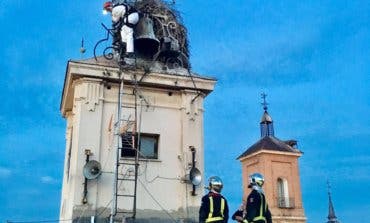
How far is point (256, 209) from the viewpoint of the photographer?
9.57 m

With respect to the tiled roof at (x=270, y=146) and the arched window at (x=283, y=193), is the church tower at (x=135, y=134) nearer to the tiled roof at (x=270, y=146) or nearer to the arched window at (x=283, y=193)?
the tiled roof at (x=270, y=146)

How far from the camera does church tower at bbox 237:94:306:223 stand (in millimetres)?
48031

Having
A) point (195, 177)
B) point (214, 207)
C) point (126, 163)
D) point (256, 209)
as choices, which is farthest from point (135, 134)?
point (256, 209)

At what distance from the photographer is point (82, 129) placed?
15508mm

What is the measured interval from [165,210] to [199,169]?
1.81m

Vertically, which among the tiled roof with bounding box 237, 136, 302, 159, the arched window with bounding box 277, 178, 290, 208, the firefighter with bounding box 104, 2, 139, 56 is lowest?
the arched window with bounding box 277, 178, 290, 208

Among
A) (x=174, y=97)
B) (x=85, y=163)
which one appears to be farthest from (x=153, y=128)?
(x=85, y=163)

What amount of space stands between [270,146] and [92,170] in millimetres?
37440

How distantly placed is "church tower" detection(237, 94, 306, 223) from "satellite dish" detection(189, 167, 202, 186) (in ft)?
104

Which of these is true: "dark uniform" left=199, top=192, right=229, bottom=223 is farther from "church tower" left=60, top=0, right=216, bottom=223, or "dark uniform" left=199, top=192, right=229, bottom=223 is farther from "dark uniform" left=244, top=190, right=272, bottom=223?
"church tower" left=60, top=0, right=216, bottom=223

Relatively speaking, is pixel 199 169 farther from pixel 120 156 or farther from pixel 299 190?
pixel 299 190

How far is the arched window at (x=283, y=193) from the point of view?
4862 cm

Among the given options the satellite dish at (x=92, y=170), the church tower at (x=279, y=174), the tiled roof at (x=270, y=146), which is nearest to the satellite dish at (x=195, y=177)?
the satellite dish at (x=92, y=170)

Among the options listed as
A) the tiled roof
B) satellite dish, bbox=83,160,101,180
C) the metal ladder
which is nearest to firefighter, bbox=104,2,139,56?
the metal ladder
